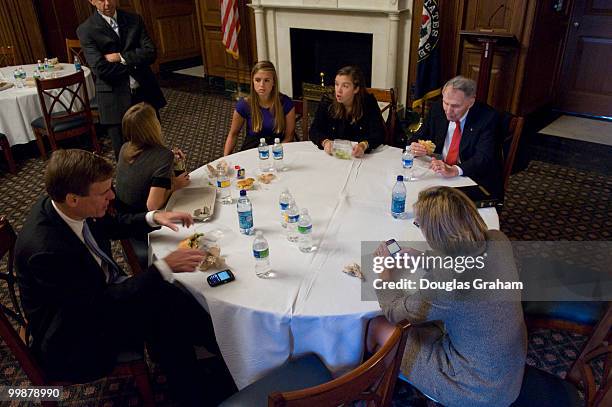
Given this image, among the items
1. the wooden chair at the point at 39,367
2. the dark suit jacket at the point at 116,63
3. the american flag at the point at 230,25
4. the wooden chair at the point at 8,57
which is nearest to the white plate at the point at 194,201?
the wooden chair at the point at 39,367

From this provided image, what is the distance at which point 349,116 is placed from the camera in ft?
9.79

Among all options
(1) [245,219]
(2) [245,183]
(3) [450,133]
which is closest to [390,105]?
(3) [450,133]

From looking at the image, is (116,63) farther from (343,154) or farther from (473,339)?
(473,339)

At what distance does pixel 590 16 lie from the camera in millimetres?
5055

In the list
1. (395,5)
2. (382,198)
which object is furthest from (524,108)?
(382,198)

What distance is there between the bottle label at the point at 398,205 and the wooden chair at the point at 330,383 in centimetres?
76

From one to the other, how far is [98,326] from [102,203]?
44 cm

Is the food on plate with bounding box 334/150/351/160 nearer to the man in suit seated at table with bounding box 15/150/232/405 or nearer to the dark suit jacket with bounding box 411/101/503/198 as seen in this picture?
the dark suit jacket with bounding box 411/101/503/198

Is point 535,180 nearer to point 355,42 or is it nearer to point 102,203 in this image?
point 355,42

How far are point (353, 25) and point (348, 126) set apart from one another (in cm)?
286

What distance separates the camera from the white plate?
2129 millimetres

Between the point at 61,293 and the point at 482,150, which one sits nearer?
the point at 61,293

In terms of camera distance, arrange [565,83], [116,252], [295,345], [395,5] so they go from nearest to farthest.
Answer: [295,345]
[116,252]
[395,5]
[565,83]

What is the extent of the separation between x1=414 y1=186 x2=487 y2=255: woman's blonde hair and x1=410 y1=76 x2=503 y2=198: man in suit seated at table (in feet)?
3.20
